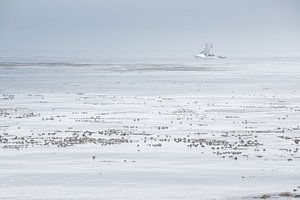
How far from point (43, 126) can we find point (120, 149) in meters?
11.6

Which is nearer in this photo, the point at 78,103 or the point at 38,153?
the point at 38,153

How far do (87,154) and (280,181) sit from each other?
998 cm

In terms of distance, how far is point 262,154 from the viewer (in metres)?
31.4

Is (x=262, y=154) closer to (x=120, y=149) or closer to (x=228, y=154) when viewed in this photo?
(x=228, y=154)

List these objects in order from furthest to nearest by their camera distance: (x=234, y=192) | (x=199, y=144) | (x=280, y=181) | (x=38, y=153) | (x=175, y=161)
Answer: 1. (x=199, y=144)
2. (x=38, y=153)
3. (x=175, y=161)
4. (x=280, y=181)
5. (x=234, y=192)

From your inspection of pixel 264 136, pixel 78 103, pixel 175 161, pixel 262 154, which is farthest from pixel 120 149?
pixel 78 103

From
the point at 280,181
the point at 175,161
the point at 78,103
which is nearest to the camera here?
the point at 280,181

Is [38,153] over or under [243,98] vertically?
under

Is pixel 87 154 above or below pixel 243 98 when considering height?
below

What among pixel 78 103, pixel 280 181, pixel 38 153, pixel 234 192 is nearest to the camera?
pixel 234 192

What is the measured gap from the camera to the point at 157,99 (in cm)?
6888

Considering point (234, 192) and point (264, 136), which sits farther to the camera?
point (264, 136)

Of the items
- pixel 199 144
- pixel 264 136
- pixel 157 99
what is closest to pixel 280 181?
pixel 199 144

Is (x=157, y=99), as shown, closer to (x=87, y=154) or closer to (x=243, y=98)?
(x=243, y=98)
